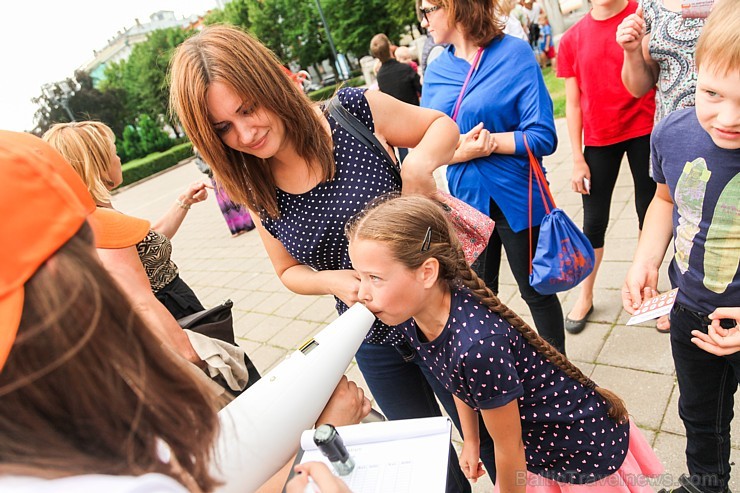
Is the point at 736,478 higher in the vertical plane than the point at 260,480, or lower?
lower

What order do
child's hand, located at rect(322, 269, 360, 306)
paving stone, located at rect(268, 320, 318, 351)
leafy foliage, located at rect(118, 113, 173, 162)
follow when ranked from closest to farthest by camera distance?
child's hand, located at rect(322, 269, 360, 306) < paving stone, located at rect(268, 320, 318, 351) < leafy foliage, located at rect(118, 113, 173, 162)

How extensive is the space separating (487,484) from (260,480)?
1.61 metres

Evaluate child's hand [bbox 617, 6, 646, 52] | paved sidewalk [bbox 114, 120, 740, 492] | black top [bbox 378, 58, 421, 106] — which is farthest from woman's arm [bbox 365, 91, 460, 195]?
black top [bbox 378, 58, 421, 106]

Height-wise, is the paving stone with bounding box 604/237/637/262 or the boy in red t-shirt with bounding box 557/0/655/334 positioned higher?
the boy in red t-shirt with bounding box 557/0/655/334

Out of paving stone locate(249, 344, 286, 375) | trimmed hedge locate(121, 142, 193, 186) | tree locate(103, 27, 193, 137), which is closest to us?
paving stone locate(249, 344, 286, 375)

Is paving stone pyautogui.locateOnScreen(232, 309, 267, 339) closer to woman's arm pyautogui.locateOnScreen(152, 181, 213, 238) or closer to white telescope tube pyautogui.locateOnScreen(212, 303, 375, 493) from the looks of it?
woman's arm pyautogui.locateOnScreen(152, 181, 213, 238)

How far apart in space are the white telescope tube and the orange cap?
0.51m

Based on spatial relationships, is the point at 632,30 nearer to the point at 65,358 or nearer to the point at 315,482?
the point at 315,482

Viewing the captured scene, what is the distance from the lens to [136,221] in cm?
125

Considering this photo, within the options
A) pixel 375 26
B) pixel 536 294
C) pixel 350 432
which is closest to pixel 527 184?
pixel 536 294

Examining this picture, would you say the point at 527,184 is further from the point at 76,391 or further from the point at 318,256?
the point at 76,391

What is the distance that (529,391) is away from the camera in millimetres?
1481

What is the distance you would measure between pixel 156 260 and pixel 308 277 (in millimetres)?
961

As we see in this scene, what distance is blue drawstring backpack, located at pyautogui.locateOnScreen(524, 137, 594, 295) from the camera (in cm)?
219
